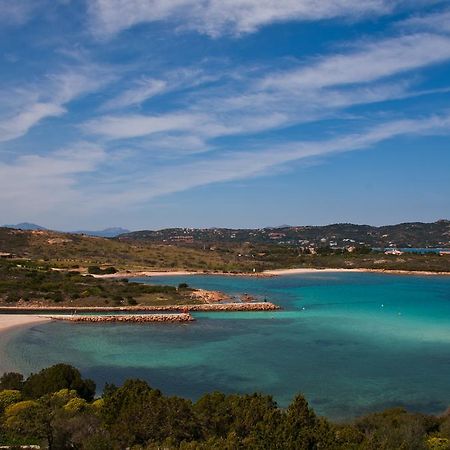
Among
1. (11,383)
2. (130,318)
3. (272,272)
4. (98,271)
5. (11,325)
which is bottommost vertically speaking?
(130,318)

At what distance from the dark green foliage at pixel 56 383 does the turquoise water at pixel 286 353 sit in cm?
488

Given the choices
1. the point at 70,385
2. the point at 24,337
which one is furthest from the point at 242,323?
the point at 70,385

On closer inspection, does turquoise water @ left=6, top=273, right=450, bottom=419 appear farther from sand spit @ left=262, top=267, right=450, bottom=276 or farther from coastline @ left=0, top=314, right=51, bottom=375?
sand spit @ left=262, top=267, right=450, bottom=276

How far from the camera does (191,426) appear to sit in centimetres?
1405

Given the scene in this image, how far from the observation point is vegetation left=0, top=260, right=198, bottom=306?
55.3 metres

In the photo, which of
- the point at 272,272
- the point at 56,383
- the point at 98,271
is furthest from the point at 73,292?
the point at 272,272

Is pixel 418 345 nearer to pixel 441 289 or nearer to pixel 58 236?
pixel 441 289

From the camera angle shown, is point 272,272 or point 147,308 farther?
point 272,272

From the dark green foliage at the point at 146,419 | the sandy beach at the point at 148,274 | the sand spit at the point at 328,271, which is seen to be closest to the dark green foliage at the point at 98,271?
the sandy beach at the point at 148,274

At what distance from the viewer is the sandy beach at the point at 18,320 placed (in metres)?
42.2

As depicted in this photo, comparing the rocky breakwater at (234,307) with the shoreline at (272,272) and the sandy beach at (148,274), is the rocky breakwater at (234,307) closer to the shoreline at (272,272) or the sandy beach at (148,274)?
the sandy beach at (148,274)

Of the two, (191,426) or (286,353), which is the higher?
(191,426)

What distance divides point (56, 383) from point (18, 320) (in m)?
27.8

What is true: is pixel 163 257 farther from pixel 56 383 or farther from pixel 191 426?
pixel 191 426
